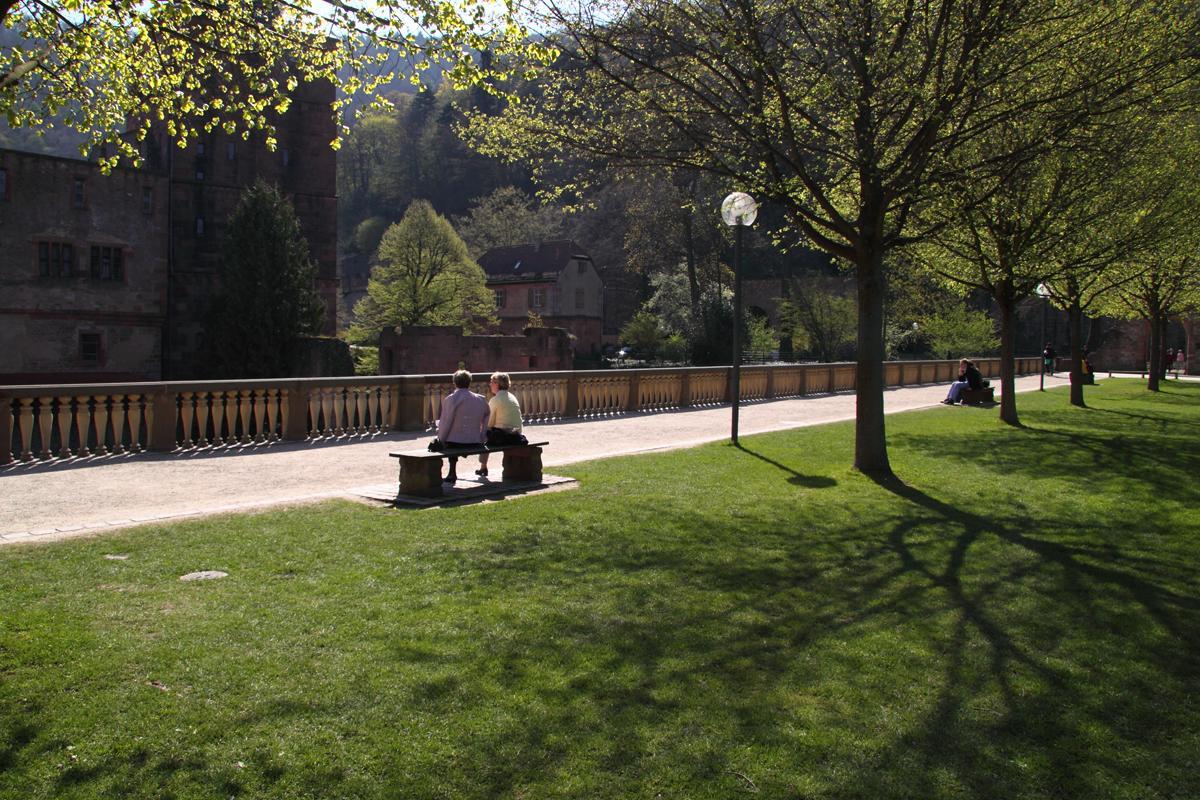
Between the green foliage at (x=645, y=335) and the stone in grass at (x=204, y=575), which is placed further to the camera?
the green foliage at (x=645, y=335)

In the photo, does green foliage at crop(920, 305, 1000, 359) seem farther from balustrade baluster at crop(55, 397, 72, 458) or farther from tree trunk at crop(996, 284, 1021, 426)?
balustrade baluster at crop(55, 397, 72, 458)

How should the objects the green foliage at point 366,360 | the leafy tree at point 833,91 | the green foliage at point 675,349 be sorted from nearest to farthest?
the leafy tree at point 833,91
the green foliage at point 366,360
the green foliage at point 675,349

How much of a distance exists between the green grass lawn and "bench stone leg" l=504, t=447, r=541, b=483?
1525mm

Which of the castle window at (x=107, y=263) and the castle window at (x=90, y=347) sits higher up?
the castle window at (x=107, y=263)

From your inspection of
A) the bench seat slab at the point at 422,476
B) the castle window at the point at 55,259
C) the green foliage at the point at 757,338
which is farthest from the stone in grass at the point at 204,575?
the green foliage at the point at 757,338

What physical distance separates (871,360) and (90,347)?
39136 mm

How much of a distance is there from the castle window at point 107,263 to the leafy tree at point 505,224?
47862 mm

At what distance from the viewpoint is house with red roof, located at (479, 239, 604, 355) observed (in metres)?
79.3

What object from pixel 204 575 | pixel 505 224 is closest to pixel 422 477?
pixel 204 575

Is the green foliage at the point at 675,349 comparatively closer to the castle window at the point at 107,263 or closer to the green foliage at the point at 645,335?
the green foliage at the point at 645,335

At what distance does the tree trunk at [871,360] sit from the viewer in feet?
42.9

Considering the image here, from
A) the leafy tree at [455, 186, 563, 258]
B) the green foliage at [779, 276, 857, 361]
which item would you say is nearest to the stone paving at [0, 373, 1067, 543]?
the green foliage at [779, 276, 857, 361]

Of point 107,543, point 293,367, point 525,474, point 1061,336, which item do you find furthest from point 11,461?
point 1061,336

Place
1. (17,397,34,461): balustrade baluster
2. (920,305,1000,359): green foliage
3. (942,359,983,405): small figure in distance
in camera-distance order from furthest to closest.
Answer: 1. (920,305,1000,359): green foliage
2. (942,359,983,405): small figure in distance
3. (17,397,34,461): balustrade baluster
